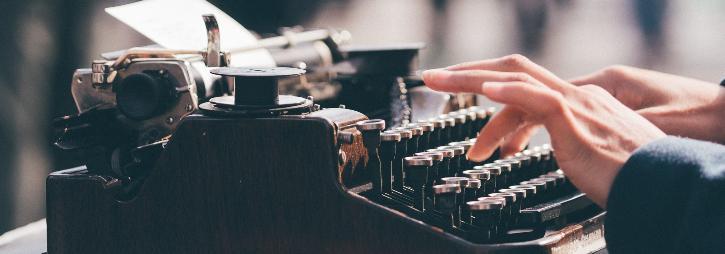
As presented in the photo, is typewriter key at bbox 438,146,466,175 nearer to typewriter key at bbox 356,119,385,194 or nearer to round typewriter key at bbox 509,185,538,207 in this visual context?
round typewriter key at bbox 509,185,538,207

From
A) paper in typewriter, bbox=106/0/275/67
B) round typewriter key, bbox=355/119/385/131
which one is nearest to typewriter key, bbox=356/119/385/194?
round typewriter key, bbox=355/119/385/131

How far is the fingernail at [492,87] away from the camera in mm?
1358

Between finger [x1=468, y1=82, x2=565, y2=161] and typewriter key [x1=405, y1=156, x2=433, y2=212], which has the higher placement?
finger [x1=468, y1=82, x2=565, y2=161]

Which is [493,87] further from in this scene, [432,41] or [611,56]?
[611,56]

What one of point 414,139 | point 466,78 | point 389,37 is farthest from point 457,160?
point 389,37

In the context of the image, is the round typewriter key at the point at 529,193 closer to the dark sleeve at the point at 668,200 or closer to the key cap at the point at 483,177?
the key cap at the point at 483,177

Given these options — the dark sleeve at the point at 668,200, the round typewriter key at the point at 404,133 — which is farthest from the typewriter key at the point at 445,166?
the dark sleeve at the point at 668,200

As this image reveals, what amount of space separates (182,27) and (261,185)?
0.65m

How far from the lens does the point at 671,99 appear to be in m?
1.73

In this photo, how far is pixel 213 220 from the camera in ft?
4.69

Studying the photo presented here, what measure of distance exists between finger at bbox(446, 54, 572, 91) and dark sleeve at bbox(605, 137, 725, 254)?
211 mm

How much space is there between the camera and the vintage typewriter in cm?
137

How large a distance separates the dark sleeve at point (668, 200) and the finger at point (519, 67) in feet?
0.69

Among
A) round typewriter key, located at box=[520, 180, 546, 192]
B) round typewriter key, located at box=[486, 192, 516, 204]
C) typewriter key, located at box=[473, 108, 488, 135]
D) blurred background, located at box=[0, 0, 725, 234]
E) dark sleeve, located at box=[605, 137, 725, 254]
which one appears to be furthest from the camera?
blurred background, located at box=[0, 0, 725, 234]
